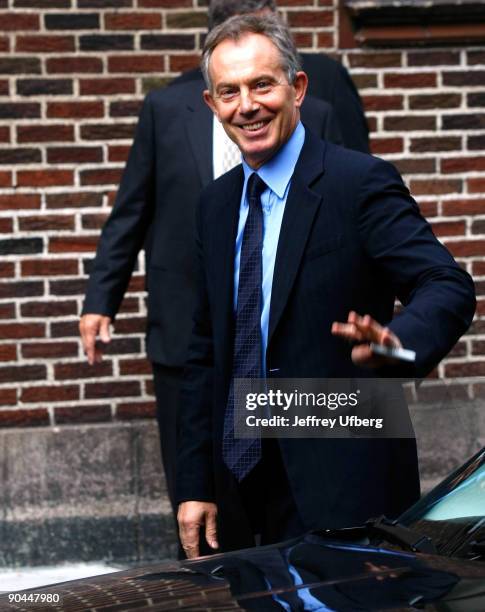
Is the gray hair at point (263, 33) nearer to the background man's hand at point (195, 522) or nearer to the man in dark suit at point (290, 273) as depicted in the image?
the man in dark suit at point (290, 273)

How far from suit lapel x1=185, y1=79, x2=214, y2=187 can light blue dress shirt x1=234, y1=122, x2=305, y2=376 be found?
1.31m

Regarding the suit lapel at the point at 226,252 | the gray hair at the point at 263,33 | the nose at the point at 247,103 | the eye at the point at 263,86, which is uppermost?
the gray hair at the point at 263,33

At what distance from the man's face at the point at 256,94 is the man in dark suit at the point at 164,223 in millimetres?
1326

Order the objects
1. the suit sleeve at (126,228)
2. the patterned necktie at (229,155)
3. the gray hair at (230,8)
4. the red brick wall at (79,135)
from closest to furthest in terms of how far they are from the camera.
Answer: the gray hair at (230,8), the patterned necktie at (229,155), the suit sleeve at (126,228), the red brick wall at (79,135)

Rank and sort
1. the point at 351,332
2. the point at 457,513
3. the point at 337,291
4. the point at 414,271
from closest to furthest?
the point at 351,332
the point at 457,513
the point at 414,271
the point at 337,291

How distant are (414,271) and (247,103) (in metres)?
0.62

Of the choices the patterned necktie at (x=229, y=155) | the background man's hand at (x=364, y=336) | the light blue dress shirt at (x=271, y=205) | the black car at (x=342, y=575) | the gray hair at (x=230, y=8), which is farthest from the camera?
the patterned necktie at (x=229, y=155)

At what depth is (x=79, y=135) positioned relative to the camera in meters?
5.80

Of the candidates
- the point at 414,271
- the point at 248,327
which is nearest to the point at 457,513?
the point at 414,271

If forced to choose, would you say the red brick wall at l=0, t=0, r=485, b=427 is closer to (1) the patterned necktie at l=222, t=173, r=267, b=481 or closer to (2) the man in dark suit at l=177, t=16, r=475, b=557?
(2) the man in dark suit at l=177, t=16, r=475, b=557

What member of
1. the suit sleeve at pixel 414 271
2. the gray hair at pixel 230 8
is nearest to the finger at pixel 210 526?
the suit sleeve at pixel 414 271

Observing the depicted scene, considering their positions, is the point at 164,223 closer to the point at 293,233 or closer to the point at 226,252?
the point at 226,252

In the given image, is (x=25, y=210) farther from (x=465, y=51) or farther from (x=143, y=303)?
(x=465, y=51)

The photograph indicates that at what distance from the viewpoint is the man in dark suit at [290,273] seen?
3227mm
